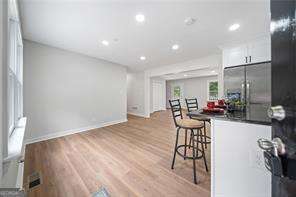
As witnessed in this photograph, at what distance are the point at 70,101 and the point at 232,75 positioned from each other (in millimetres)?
4765

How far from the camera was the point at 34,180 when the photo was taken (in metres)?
1.85

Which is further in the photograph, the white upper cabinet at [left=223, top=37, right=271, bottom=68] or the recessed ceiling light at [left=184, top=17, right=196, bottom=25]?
the white upper cabinet at [left=223, top=37, right=271, bottom=68]

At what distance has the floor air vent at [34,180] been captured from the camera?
5.71 feet

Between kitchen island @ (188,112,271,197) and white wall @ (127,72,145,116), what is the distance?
5.59m

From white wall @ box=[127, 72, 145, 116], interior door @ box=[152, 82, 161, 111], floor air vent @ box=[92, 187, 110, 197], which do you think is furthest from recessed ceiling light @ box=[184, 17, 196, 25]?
interior door @ box=[152, 82, 161, 111]

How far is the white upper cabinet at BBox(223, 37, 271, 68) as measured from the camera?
297 centimetres

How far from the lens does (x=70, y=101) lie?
13.1 ft

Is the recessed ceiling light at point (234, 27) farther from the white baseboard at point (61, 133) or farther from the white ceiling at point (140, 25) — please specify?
the white baseboard at point (61, 133)

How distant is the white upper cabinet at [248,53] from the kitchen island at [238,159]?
109 inches

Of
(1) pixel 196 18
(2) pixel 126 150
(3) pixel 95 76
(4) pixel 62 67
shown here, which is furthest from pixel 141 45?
(2) pixel 126 150

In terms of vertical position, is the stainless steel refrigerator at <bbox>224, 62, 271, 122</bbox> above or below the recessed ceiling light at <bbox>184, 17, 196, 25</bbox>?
below

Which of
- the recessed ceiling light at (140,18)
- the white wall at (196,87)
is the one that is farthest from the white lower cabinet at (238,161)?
the white wall at (196,87)

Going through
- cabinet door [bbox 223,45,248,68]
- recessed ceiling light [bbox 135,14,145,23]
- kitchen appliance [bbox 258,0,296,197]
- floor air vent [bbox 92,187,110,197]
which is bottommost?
floor air vent [bbox 92,187,110,197]

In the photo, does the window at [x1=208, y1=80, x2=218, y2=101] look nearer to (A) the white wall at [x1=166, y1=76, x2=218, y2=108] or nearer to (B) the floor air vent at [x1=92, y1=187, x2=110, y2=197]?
(A) the white wall at [x1=166, y1=76, x2=218, y2=108]
